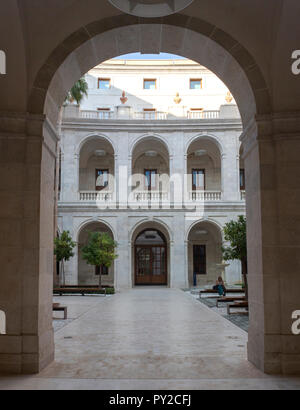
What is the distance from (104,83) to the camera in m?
35.7

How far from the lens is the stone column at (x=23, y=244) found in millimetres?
6258

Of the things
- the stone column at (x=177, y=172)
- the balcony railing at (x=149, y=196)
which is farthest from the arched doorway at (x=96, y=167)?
the stone column at (x=177, y=172)

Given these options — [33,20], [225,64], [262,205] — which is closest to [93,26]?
[33,20]

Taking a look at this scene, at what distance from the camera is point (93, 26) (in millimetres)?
6699

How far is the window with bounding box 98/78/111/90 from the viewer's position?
1403 inches

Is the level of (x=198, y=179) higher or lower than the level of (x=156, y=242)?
higher

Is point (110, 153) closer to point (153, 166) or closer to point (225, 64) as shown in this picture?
point (153, 166)

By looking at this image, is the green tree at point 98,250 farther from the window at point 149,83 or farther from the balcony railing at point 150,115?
the window at point 149,83

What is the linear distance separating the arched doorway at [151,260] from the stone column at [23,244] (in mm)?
26209

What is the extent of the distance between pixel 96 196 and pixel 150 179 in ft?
15.6

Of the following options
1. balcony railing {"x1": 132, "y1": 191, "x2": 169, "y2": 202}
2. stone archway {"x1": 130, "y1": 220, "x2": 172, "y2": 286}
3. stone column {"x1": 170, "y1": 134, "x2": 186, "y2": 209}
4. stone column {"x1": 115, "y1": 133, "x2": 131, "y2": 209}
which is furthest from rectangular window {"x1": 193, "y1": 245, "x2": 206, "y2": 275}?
stone column {"x1": 115, "y1": 133, "x2": 131, "y2": 209}

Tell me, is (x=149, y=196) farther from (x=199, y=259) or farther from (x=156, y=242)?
(x=199, y=259)

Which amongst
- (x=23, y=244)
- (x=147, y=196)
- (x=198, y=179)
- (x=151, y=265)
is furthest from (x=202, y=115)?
(x=23, y=244)

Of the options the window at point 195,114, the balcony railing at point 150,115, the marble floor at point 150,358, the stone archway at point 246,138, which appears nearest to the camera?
the marble floor at point 150,358
